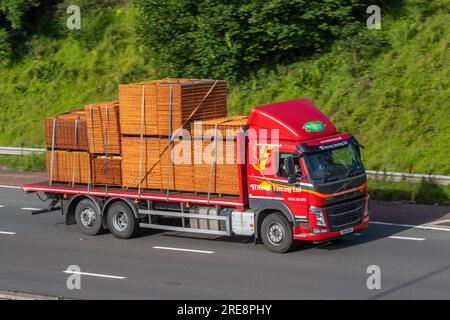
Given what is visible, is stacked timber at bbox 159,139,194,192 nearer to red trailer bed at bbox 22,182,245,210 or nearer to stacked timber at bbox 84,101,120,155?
red trailer bed at bbox 22,182,245,210

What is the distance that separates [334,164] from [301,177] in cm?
83

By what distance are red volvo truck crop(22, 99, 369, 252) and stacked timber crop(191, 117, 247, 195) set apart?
7.1 inches

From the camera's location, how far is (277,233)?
706 inches

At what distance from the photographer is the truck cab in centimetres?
1734

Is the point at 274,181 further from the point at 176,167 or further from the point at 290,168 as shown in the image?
the point at 176,167

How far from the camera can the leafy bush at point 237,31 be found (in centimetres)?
2838

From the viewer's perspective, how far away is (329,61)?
2795 cm

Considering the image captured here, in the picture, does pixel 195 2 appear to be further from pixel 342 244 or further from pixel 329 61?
pixel 342 244

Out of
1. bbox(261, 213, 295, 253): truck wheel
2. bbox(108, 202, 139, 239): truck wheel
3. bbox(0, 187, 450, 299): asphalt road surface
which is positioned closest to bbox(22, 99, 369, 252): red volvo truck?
bbox(261, 213, 295, 253): truck wheel

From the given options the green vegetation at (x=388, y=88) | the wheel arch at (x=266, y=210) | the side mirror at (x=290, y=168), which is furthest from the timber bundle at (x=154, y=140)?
the green vegetation at (x=388, y=88)

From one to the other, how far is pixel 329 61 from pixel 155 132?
411 inches

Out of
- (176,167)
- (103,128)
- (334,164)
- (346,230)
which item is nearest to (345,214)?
(346,230)

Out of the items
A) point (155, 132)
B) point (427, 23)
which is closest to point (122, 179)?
point (155, 132)

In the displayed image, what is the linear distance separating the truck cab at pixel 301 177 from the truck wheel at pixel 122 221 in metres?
3.11
